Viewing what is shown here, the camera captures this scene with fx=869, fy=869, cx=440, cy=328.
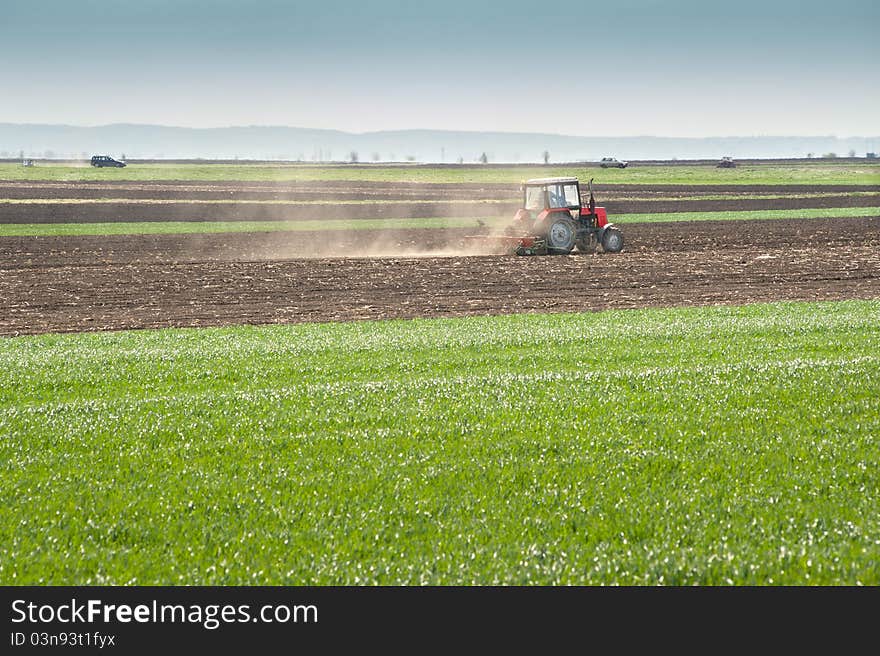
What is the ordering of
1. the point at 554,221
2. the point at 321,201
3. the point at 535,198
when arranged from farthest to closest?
the point at 321,201
the point at 535,198
the point at 554,221

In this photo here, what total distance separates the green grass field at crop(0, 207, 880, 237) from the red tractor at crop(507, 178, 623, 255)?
11.5m

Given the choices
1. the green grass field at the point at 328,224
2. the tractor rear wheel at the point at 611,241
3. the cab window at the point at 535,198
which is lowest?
the tractor rear wheel at the point at 611,241

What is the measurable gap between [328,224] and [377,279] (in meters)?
25.9

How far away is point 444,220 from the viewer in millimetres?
55906

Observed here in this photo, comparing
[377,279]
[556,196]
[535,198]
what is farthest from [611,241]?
[377,279]

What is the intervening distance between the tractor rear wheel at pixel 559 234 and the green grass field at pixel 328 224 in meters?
12.2

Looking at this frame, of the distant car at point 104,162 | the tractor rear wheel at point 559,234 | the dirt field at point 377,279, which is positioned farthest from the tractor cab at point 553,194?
the distant car at point 104,162

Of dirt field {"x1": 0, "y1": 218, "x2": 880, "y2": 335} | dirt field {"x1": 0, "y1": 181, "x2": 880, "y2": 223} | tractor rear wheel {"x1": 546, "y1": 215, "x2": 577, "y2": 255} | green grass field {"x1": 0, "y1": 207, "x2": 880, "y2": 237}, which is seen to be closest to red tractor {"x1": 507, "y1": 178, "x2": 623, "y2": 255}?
tractor rear wheel {"x1": 546, "y1": 215, "x2": 577, "y2": 255}

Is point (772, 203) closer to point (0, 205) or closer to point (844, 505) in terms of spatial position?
point (0, 205)

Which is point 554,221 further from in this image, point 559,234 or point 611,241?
point 611,241

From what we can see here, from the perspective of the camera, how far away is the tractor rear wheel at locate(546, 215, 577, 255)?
33.7 metres

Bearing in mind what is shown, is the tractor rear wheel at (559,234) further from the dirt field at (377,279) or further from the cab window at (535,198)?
the cab window at (535,198)

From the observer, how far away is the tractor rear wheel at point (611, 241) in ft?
114

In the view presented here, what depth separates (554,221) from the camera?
33719 mm
